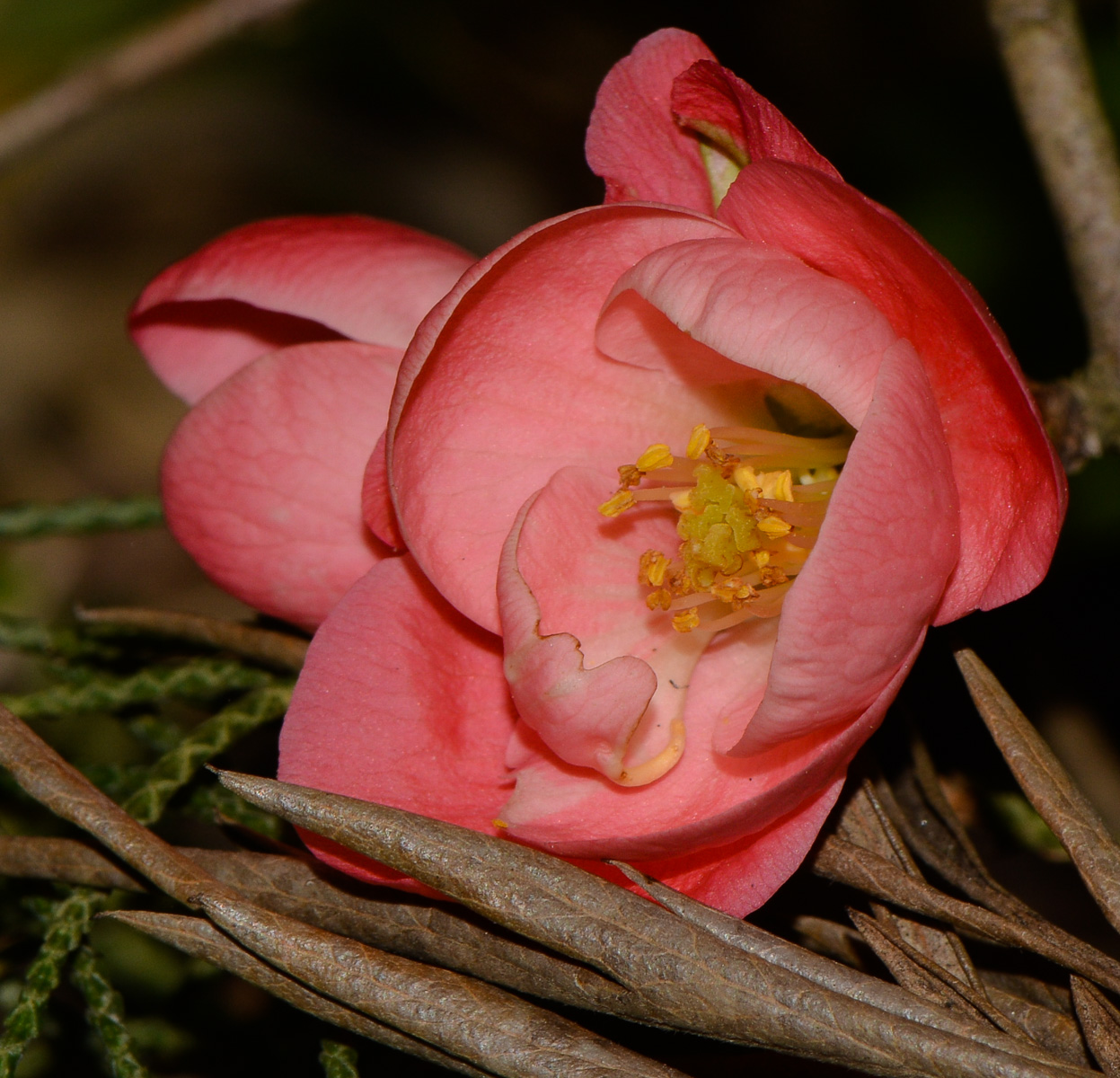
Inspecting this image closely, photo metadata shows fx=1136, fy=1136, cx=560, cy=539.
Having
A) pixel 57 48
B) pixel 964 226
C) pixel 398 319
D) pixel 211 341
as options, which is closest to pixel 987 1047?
pixel 398 319

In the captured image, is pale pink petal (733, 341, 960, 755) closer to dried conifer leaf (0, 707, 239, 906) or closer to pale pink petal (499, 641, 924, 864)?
pale pink petal (499, 641, 924, 864)

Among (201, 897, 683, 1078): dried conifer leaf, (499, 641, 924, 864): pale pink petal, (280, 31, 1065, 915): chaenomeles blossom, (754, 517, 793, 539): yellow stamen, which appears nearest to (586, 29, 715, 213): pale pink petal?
(280, 31, 1065, 915): chaenomeles blossom

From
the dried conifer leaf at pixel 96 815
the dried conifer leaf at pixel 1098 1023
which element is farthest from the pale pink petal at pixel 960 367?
the dried conifer leaf at pixel 96 815

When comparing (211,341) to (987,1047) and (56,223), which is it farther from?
(56,223)

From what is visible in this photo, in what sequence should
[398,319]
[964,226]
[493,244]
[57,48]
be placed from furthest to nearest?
[493,244]
[57,48]
[964,226]
[398,319]

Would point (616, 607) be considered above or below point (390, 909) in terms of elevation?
above

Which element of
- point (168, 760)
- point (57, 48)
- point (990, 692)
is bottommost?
point (168, 760)

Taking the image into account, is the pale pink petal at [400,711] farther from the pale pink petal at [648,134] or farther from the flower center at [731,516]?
the pale pink petal at [648,134]
